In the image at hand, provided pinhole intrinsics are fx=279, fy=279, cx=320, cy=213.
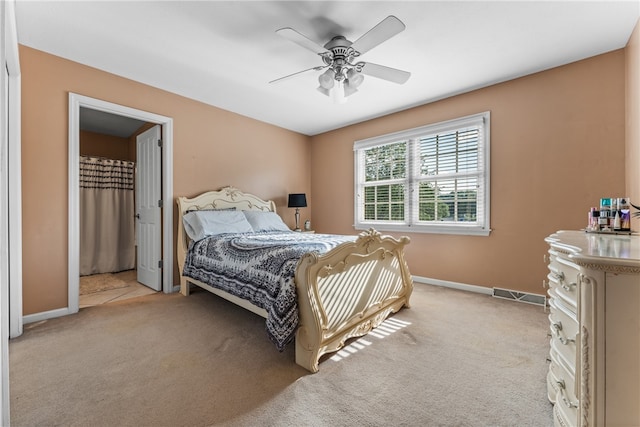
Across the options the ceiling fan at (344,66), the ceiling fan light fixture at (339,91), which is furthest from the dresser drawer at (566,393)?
the ceiling fan light fixture at (339,91)

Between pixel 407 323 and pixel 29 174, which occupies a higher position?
pixel 29 174

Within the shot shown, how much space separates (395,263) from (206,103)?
3174mm

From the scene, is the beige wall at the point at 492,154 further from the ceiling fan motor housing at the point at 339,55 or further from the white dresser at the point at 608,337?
the white dresser at the point at 608,337

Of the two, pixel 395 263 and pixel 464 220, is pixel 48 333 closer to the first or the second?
pixel 395 263

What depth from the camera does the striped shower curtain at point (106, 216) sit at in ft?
14.6

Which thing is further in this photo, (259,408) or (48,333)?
(48,333)

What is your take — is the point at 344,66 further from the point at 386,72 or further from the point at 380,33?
the point at 380,33

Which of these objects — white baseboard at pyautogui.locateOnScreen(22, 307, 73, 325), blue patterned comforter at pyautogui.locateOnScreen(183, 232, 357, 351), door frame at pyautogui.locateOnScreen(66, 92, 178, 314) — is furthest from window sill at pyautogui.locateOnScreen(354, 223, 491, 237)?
white baseboard at pyautogui.locateOnScreen(22, 307, 73, 325)

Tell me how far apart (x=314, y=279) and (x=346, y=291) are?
1.27 ft

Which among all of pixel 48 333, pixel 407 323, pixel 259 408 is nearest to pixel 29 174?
pixel 48 333

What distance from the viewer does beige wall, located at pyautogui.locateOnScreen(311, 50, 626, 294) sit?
2617mm

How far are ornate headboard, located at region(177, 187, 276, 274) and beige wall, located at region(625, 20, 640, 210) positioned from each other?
3.94 meters

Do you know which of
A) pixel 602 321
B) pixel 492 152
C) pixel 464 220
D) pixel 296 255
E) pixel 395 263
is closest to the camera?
pixel 602 321

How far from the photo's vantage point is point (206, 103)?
148 inches
